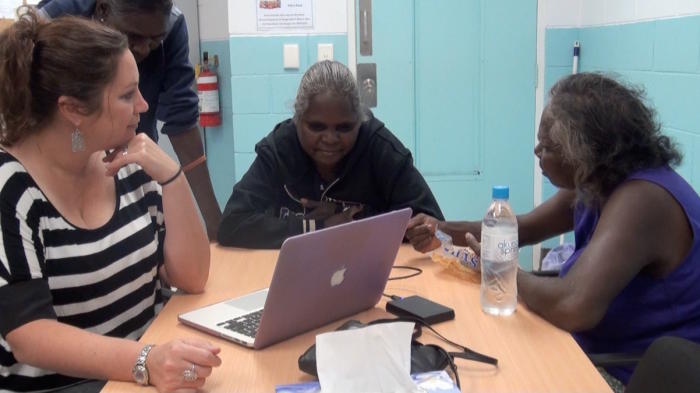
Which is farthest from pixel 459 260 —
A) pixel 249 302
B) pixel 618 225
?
pixel 249 302

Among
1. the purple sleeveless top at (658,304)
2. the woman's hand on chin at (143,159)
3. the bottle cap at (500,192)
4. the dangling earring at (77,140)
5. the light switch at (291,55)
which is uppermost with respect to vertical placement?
the light switch at (291,55)

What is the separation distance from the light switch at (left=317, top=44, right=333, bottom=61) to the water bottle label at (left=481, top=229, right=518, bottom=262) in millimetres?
2002

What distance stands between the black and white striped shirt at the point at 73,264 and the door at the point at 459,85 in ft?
6.25

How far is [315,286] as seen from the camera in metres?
1.32

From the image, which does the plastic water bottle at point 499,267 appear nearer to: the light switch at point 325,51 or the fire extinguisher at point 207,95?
the light switch at point 325,51

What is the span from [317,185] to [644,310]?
1034 millimetres

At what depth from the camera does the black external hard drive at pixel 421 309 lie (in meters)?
1.45

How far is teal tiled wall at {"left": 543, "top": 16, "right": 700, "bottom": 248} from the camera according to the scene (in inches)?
88.7

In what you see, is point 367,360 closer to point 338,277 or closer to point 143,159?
point 338,277

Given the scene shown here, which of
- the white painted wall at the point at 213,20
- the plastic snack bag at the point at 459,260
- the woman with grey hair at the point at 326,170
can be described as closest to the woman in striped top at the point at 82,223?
the woman with grey hair at the point at 326,170

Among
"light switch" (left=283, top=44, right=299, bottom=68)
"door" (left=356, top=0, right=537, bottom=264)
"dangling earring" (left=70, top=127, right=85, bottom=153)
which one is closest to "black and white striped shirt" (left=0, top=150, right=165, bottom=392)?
"dangling earring" (left=70, top=127, right=85, bottom=153)

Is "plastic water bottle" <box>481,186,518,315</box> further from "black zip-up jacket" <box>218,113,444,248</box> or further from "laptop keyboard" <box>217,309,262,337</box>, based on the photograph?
"black zip-up jacket" <box>218,113,444,248</box>

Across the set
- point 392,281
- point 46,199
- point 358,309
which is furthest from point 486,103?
point 46,199

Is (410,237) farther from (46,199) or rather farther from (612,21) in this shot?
(612,21)
